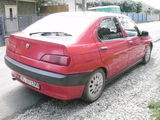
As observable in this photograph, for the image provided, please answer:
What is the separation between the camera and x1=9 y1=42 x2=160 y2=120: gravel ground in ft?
11.5

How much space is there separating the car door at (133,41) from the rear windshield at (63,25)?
1264 millimetres

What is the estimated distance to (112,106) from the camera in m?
3.88

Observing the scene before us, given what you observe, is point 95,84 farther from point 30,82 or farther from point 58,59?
point 30,82

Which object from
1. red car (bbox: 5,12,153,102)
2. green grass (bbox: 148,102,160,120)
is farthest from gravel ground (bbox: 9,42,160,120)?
red car (bbox: 5,12,153,102)

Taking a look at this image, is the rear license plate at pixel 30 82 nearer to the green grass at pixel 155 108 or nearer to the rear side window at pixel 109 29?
the rear side window at pixel 109 29

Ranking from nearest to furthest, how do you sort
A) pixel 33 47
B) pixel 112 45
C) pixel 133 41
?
pixel 33 47
pixel 112 45
pixel 133 41

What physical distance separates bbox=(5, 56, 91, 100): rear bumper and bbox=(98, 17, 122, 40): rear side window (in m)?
0.93

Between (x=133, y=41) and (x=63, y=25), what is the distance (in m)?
1.97

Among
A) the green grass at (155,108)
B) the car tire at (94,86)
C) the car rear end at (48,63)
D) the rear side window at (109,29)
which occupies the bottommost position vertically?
the green grass at (155,108)

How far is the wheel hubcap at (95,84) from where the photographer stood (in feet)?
12.7

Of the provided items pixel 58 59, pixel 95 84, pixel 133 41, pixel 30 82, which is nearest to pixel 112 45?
pixel 95 84

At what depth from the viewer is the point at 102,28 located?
13.6 feet

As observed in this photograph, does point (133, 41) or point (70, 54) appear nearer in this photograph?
point (70, 54)

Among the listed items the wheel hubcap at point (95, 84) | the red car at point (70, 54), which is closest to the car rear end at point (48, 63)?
the red car at point (70, 54)
